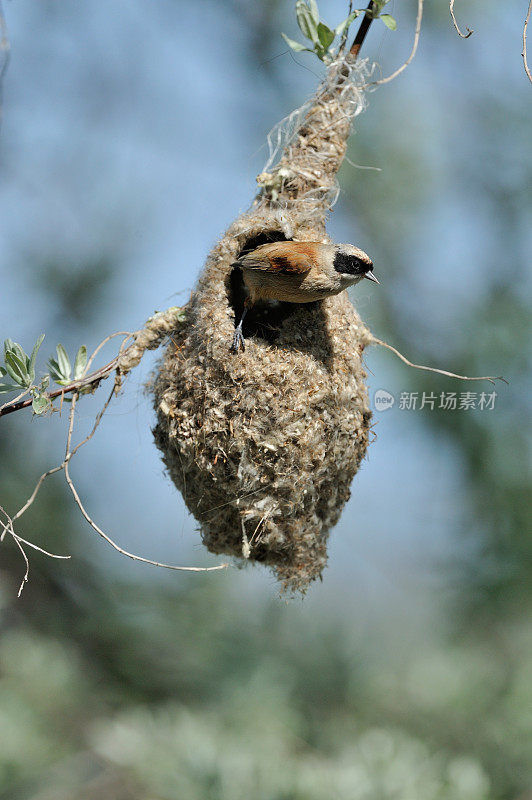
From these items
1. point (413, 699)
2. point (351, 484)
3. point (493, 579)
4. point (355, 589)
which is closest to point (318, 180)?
point (351, 484)

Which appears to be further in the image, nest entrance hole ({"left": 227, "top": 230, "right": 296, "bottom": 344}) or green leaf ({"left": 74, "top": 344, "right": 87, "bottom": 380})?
nest entrance hole ({"left": 227, "top": 230, "right": 296, "bottom": 344})

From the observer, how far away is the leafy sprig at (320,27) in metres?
2.94

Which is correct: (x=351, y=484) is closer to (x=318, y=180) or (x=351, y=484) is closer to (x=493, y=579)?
(x=318, y=180)

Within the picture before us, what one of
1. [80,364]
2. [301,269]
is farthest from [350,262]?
[80,364]

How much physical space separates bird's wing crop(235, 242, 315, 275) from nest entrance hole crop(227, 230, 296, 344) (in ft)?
0.61

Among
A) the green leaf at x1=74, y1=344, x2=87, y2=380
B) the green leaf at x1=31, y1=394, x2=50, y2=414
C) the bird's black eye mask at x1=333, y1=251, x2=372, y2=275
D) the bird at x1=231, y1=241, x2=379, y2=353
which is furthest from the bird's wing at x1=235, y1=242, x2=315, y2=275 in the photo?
the green leaf at x1=31, y1=394, x2=50, y2=414

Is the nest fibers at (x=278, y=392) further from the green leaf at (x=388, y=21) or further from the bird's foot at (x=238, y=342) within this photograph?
the green leaf at (x=388, y=21)

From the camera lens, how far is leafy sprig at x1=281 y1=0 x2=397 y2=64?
2939 mm

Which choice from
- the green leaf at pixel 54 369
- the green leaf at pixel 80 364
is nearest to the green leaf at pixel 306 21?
the green leaf at pixel 80 364

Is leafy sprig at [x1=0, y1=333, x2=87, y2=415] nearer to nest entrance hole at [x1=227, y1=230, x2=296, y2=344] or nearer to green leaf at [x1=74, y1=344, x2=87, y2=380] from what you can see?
green leaf at [x1=74, y1=344, x2=87, y2=380]

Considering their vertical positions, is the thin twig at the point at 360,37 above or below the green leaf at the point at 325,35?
above

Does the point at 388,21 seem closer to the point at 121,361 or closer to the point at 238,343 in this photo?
the point at 238,343

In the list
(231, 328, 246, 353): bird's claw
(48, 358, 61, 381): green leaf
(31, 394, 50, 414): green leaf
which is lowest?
(31, 394, 50, 414): green leaf

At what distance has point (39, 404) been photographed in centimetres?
281
